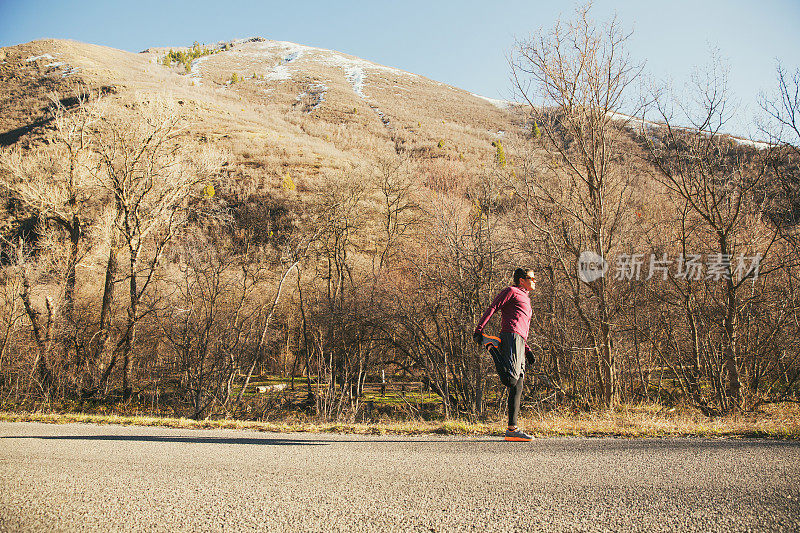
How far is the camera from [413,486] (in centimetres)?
329

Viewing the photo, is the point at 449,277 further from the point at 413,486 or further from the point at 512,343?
the point at 413,486

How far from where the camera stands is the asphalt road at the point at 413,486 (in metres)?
2.65

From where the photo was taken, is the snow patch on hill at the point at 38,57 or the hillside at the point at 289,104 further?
the snow patch on hill at the point at 38,57

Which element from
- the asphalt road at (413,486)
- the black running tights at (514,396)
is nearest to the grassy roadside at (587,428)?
the asphalt road at (413,486)

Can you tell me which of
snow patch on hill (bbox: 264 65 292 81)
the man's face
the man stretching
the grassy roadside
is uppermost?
snow patch on hill (bbox: 264 65 292 81)

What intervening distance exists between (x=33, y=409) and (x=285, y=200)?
34998 mm

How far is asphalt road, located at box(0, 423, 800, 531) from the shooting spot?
265cm

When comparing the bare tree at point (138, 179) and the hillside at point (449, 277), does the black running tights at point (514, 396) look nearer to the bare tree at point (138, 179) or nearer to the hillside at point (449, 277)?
the hillside at point (449, 277)

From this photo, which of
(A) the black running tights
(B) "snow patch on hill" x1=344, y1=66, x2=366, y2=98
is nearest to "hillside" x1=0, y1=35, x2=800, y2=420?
(A) the black running tights

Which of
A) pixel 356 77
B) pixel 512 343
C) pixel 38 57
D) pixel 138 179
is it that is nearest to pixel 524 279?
pixel 512 343

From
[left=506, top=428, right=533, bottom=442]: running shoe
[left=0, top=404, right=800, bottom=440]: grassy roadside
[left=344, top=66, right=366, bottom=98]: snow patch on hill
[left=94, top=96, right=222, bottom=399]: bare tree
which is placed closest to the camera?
[left=506, top=428, right=533, bottom=442]: running shoe

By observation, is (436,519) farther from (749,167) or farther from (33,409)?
(33,409)

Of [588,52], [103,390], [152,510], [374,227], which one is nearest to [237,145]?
[374,227]

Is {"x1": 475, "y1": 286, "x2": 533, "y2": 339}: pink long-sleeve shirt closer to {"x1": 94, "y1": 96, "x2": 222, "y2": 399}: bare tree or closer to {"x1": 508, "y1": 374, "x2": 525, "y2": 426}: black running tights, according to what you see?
{"x1": 508, "y1": 374, "x2": 525, "y2": 426}: black running tights
